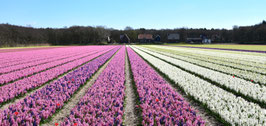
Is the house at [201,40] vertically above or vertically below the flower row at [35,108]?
above

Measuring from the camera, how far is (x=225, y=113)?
527 centimetres

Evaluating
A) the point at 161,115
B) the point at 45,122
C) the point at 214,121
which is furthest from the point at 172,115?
the point at 45,122

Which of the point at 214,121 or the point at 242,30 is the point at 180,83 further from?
the point at 242,30

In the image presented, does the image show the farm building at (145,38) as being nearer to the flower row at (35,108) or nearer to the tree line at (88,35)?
the tree line at (88,35)

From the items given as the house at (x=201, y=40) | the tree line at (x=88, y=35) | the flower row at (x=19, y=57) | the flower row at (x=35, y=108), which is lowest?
the flower row at (x=35, y=108)

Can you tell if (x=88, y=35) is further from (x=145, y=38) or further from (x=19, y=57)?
(x=19, y=57)

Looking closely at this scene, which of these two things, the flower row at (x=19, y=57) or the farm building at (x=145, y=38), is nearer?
the flower row at (x=19, y=57)

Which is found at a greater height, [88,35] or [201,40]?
[88,35]

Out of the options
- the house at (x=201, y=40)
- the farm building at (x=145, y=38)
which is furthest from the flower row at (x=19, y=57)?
the house at (x=201, y=40)

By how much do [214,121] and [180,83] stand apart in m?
4.06

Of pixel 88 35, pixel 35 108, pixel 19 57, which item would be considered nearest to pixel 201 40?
pixel 88 35

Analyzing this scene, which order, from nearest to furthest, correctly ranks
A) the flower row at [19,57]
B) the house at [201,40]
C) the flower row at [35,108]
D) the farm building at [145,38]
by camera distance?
the flower row at [35,108] → the flower row at [19,57] → the farm building at [145,38] → the house at [201,40]

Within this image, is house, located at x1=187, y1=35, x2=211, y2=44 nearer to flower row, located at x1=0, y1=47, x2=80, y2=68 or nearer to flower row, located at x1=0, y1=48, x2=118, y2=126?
flower row, located at x1=0, y1=47, x2=80, y2=68

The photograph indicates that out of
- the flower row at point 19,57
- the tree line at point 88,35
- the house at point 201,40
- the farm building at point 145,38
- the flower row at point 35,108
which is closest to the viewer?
the flower row at point 35,108
